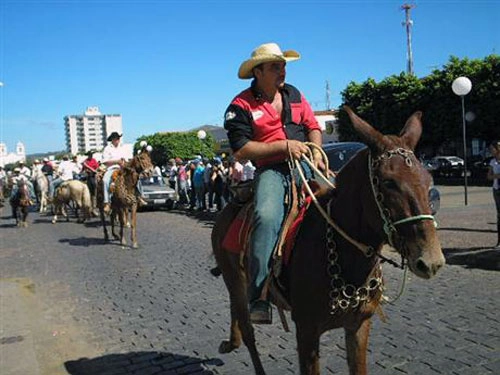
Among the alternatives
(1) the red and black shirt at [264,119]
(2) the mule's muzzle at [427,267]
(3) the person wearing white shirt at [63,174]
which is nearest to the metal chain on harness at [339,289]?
(2) the mule's muzzle at [427,267]

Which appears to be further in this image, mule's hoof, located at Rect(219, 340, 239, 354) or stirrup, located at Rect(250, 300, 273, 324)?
mule's hoof, located at Rect(219, 340, 239, 354)

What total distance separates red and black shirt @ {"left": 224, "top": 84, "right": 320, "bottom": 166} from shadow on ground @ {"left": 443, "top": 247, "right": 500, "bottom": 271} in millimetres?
5942

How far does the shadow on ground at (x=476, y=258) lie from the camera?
8.26 meters

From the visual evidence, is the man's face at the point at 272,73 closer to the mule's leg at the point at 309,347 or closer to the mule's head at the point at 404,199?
the mule's head at the point at 404,199

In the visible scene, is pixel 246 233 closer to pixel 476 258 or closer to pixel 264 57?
pixel 264 57

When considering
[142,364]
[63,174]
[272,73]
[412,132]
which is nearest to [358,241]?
[412,132]

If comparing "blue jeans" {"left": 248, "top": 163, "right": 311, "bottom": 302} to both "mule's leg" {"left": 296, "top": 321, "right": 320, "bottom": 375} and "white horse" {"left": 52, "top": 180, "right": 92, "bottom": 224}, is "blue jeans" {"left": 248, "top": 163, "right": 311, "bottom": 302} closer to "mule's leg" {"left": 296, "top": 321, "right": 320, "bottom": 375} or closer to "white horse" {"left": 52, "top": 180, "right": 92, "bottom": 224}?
"mule's leg" {"left": 296, "top": 321, "right": 320, "bottom": 375}

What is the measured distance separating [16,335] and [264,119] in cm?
469

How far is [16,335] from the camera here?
6.17m

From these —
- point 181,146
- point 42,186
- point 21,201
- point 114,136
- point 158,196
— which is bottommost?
point 158,196

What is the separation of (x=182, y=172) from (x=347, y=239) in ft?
67.9

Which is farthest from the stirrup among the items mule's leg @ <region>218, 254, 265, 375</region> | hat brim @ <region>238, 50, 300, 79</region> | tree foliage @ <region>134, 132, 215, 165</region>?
tree foliage @ <region>134, 132, 215, 165</region>

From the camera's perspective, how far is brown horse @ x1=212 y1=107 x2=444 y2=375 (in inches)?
98.6

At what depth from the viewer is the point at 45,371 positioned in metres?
5.03
